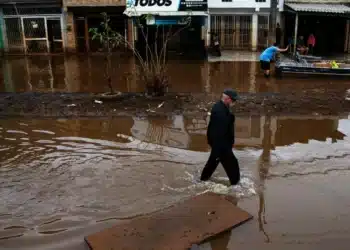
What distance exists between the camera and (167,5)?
65.1ft

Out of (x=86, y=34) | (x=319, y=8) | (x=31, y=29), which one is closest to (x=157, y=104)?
(x=319, y=8)

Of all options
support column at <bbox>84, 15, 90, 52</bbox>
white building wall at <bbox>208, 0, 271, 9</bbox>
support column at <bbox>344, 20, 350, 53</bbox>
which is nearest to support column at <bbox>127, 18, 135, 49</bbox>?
support column at <bbox>84, 15, 90, 52</bbox>

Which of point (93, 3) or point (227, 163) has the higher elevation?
point (93, 3)

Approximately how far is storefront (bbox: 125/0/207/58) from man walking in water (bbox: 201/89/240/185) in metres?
11.1

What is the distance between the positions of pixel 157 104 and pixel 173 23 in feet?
37.5

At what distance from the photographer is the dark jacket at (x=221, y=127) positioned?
18.7 feet

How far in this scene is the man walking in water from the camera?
5.70 meters

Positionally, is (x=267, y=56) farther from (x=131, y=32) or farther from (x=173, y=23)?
(x=131, y=32)

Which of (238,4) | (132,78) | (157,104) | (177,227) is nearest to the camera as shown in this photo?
(177,227)

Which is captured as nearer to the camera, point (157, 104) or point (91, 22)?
point (157, 104)

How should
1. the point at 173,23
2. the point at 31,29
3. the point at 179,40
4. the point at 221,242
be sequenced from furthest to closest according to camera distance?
the point at 179,40
the point at 31,29
the point at 173,23
the point at 221,242

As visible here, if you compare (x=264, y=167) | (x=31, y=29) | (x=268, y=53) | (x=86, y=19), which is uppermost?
(x=86, y=19)

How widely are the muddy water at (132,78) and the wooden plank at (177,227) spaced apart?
7519 mm

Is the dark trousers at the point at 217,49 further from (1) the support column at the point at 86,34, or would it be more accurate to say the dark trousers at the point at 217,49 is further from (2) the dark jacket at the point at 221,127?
(2) the dark jacket at the point at 221,127
